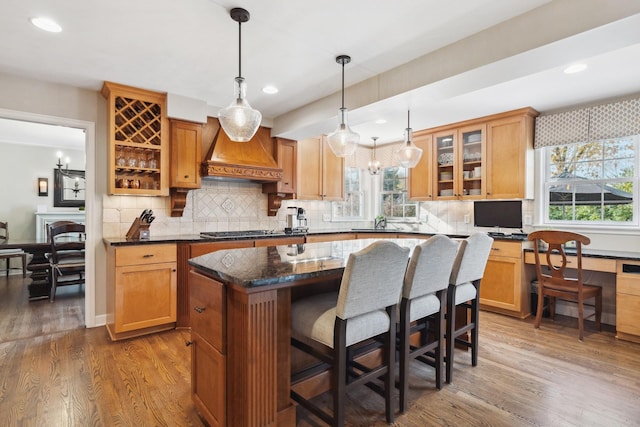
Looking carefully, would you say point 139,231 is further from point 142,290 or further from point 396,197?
point 396,197

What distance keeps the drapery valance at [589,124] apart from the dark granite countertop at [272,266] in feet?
10.6

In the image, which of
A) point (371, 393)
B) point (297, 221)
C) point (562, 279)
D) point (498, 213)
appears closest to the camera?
point (371, 393)

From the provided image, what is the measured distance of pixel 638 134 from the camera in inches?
133

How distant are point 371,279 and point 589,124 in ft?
11.9

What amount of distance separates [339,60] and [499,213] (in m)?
2.92

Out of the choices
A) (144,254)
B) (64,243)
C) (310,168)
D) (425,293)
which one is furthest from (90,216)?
(425,293)

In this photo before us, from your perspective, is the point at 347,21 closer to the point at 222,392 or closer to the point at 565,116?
the point at 222,392

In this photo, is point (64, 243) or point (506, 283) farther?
point (64, 243)

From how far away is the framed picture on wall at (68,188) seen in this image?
6.64 meters

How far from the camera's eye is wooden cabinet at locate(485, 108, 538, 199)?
13.1 feet

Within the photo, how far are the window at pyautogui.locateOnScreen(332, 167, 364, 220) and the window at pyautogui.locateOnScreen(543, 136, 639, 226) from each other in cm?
294

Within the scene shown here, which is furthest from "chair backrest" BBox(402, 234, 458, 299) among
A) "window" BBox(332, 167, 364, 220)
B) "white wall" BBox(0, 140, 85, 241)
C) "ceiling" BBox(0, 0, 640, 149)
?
"white wall" BBox(0, 140, 85, 241)

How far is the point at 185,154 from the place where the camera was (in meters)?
3.75

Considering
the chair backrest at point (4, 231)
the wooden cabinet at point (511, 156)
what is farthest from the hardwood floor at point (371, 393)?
the chair backrest at point (4, 231)
